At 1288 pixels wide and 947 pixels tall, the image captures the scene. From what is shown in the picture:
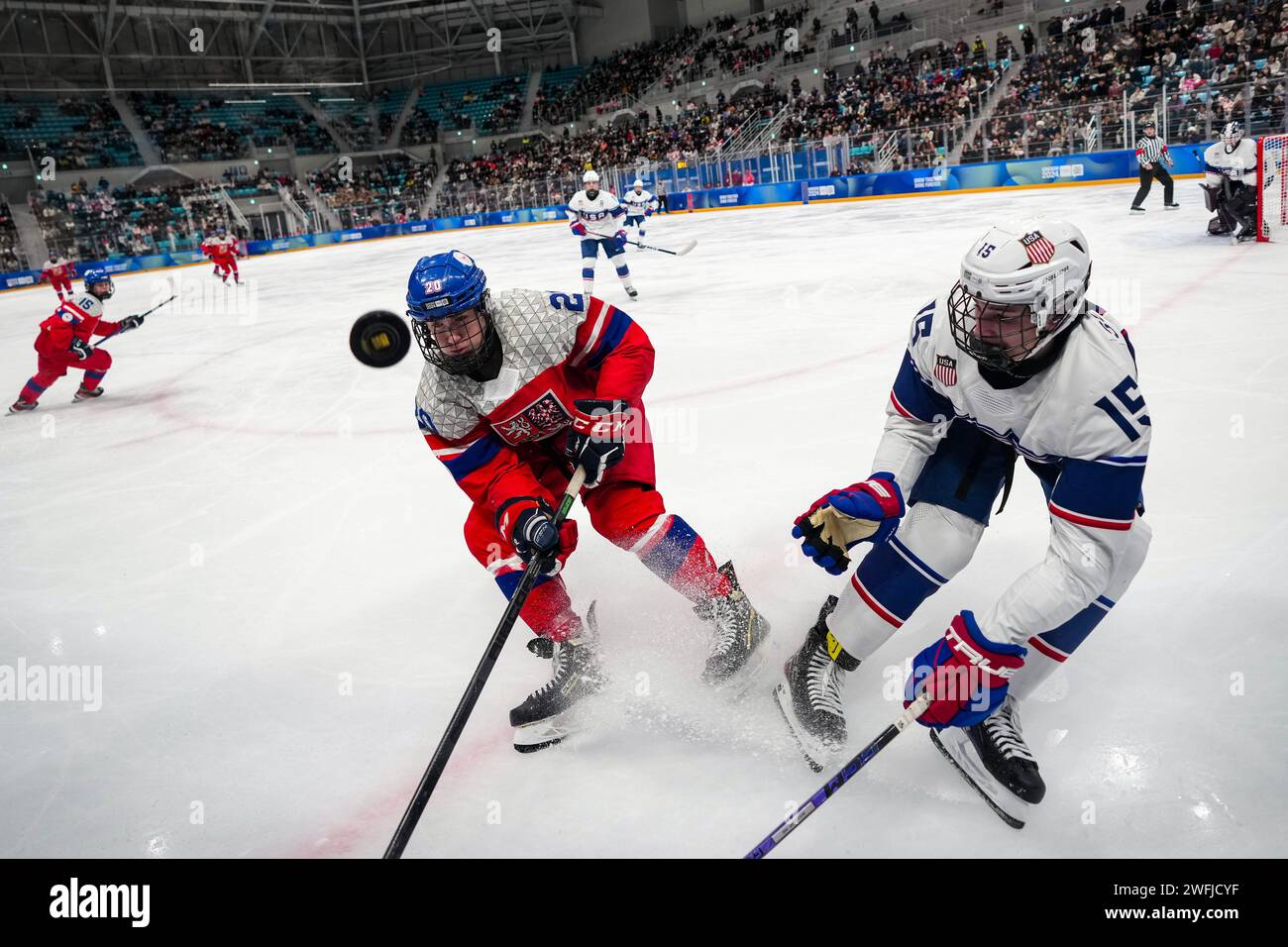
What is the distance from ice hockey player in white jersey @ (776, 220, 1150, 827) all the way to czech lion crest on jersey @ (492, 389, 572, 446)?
2.72 ft

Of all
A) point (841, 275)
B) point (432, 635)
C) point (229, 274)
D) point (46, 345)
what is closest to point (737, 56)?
point (229, 274)

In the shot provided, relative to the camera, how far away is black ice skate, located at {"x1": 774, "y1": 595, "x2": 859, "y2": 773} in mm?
2193

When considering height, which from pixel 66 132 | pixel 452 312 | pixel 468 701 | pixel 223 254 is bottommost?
pixel 468 701

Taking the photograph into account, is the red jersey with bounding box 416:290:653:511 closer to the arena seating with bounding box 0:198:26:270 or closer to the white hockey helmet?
the white hockey helmet

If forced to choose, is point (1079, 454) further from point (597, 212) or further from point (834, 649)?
point (597, 212)

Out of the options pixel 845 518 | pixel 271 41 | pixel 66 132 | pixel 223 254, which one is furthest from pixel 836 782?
pixel 271 41

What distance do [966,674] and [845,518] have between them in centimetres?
48

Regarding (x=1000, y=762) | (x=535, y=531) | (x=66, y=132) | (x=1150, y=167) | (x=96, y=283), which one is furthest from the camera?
(x=66, y=132)

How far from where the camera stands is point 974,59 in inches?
872

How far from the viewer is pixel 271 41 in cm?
3428

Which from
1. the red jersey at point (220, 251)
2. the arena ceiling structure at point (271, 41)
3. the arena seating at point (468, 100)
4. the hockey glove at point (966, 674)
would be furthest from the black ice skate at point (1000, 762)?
the arena seating at point (468, 100)
